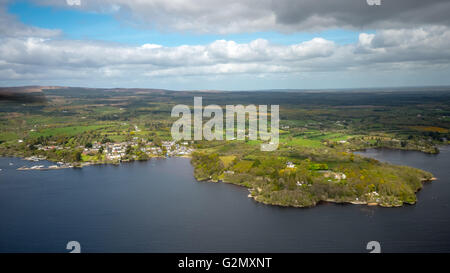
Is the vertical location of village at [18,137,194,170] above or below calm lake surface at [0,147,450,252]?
above

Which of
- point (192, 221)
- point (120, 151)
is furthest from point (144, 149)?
point (192, 221)

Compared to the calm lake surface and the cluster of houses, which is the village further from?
the calm lake surface

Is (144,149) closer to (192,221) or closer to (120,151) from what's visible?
(120,151)

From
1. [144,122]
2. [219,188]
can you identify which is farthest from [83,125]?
[219,188]

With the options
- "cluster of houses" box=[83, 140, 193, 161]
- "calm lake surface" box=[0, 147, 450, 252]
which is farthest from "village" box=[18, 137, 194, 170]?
"calm lake surface" box=[0, 147, 450, 252]

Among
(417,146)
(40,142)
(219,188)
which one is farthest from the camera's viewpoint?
(40,142)

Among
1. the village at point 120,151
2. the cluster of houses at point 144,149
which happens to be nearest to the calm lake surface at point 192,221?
the village at point 120,151

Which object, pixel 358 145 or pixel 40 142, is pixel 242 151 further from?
pixel 40 142

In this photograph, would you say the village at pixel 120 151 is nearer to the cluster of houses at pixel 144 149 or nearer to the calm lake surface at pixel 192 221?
the cluster of houses at pixel 144 149

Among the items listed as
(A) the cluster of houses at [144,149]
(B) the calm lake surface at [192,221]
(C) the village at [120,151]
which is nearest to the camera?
(B) the calm lake surface at [192,221]
